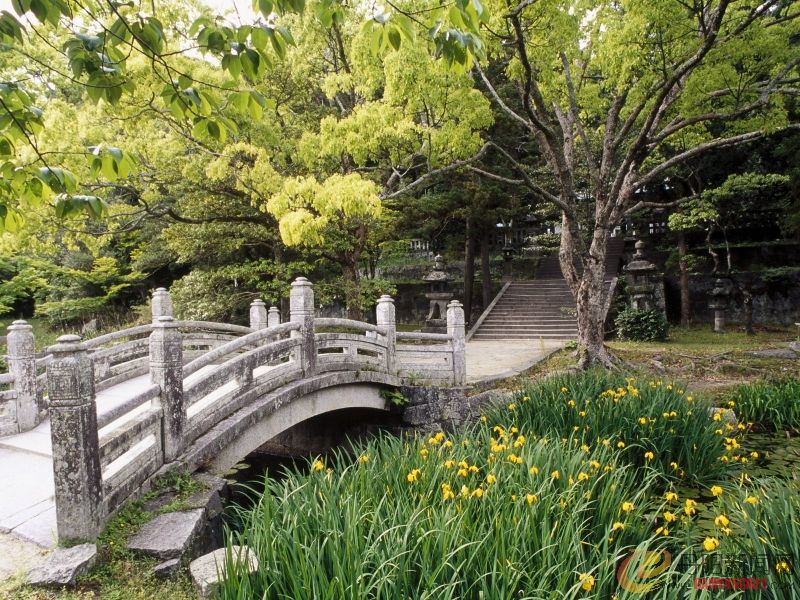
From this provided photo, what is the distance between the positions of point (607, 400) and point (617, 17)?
697 cm

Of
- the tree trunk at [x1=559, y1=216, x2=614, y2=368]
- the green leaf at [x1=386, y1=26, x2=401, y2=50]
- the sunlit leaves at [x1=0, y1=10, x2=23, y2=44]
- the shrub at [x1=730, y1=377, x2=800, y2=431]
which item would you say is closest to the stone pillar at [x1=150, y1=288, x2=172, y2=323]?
the tree trunk at [x1=559, y1=216, x2=614, y2=368]

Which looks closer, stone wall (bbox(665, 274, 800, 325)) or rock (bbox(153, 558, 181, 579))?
rock (bbox(153, 558, 181, 579))

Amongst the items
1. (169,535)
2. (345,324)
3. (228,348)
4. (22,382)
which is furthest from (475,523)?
(22,382)

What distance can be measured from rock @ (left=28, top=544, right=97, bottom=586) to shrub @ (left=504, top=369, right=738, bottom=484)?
384 centimetres

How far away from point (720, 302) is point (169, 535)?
1647 cm

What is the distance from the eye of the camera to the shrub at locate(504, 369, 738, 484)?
5129 millimetres

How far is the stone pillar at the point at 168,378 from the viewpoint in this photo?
4.89m

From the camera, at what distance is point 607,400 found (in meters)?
5.77

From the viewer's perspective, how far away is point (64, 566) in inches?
135

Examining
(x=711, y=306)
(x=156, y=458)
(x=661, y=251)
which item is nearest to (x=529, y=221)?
(x=661, y=251)

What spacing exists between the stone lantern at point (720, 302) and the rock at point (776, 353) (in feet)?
14.1

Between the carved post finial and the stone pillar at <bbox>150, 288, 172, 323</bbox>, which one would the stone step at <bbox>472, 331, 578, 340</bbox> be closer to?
the stone pillar at <bbox>150, 288, 172, 323</bbox>

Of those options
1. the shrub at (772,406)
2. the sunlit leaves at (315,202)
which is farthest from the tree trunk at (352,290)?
the shrub at (772,406)

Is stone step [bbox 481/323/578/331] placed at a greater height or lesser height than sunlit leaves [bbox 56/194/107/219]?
lesser
